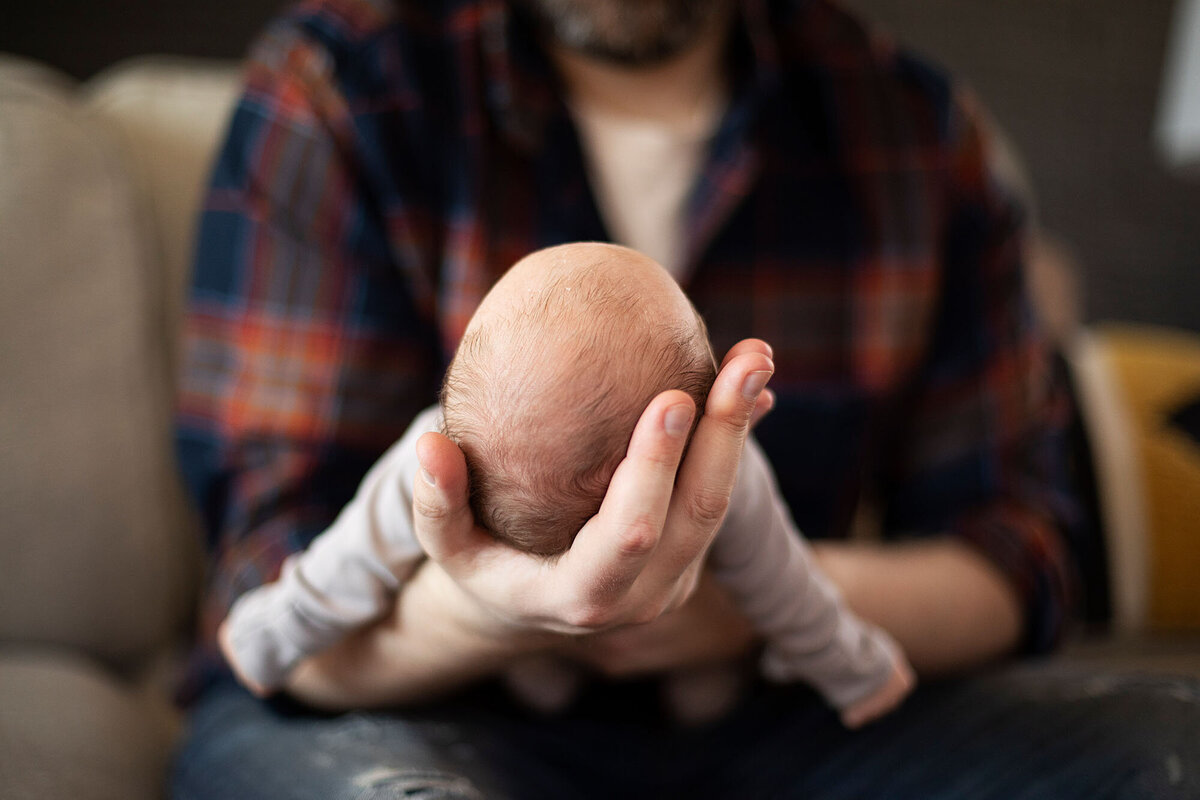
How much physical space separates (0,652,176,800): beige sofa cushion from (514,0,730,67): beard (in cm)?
79

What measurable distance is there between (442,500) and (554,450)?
0.06 m

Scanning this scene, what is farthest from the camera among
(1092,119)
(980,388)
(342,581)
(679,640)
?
(1092,119)

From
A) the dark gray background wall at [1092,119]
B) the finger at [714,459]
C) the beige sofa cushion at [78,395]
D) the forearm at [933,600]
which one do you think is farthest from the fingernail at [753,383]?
the dark gray background wall at [1092,119]

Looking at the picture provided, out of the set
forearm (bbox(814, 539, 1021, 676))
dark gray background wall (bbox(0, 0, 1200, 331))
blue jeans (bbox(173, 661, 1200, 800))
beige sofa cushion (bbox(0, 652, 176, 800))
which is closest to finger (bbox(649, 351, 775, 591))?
blue jeans (bbox(173, 661, 1200, 800))

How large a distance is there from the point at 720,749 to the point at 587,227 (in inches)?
20.1

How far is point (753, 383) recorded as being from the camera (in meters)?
0.44

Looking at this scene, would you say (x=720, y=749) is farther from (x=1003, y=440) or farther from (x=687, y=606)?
(x=1003, y=440)

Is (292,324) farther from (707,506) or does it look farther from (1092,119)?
(1092,119)

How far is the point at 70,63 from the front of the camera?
1.37 meters

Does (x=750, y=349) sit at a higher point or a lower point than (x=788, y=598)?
higher

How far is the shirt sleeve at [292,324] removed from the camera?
80cm

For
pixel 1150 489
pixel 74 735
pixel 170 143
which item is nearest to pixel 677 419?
pixel 74 735

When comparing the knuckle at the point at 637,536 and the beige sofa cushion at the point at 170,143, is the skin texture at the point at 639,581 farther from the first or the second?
the beige sofa cushion at the point at 170,143

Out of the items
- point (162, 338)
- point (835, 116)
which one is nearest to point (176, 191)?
point (162, 338)
